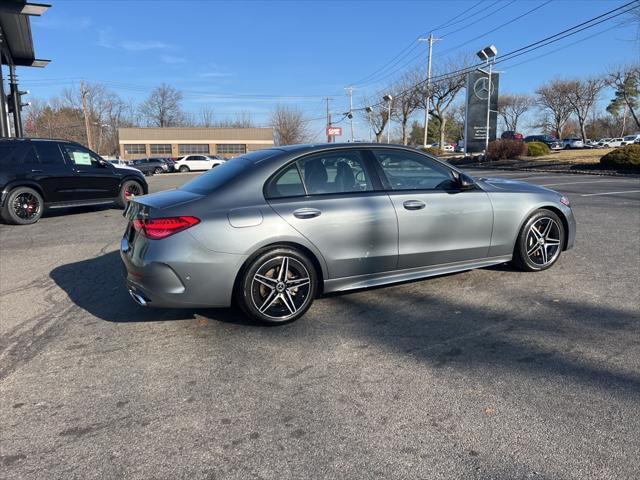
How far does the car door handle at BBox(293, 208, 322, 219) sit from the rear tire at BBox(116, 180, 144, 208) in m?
8.75

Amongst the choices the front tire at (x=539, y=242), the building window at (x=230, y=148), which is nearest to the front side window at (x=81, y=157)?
the front tire at (x=539, y=242)

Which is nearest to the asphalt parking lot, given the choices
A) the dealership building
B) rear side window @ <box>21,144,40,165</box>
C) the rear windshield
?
the rear windshield

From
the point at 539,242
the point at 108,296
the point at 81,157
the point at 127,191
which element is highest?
the point at 81,157

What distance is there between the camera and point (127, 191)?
11.8 metres

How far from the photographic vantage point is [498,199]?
509 centimetres

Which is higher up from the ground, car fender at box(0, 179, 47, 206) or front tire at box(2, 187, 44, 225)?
car fender at box(0, 179, 47, 206)

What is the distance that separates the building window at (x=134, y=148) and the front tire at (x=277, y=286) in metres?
79.6

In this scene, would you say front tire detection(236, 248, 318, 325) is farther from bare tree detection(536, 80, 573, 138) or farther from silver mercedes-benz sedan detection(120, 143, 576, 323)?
bare tree detection(536, 80, 573, 138)

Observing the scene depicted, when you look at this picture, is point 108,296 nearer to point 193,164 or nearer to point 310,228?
point 310,228

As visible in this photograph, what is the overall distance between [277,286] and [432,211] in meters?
1.72

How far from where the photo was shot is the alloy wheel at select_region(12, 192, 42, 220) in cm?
992

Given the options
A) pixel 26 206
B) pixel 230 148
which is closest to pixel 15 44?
pixel 26 206

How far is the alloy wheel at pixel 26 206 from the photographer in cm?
992

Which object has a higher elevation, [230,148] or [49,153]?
[230,148]
